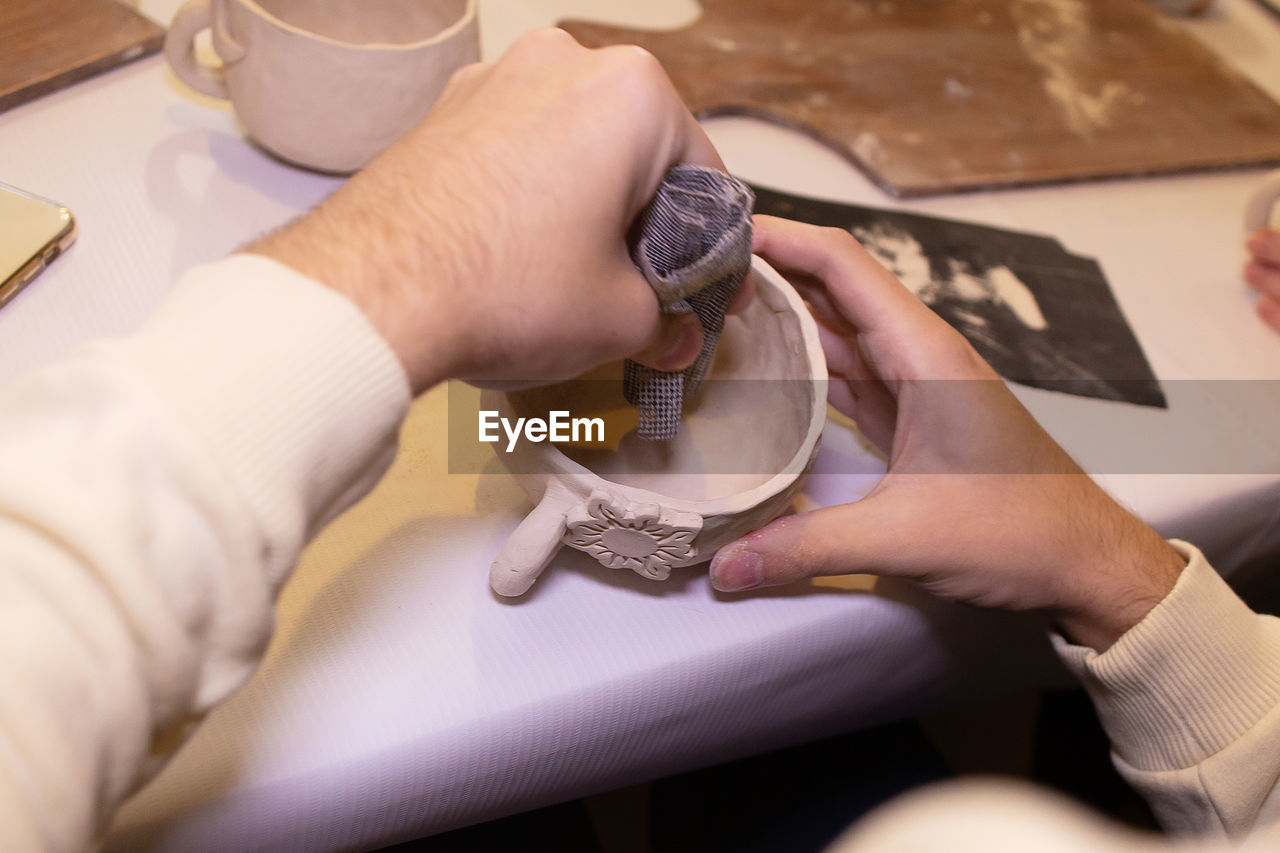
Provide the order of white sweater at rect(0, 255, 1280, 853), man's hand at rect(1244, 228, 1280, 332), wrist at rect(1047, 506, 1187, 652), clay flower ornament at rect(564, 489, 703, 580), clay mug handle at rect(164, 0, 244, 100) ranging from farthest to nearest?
man's hand at rect(1244, 228, 1280, 332), clay mug handle at rect(164, 0, 244, 100), wrist at rect(1047, 506, 1187, 652), clay flower ornament at rect(564, 489, 703, 580), white sweater at rect(0, 255, 1280, 853)

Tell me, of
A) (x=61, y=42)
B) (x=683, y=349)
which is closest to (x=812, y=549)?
(x=683, y=349)

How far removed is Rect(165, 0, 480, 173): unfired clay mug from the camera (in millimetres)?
723

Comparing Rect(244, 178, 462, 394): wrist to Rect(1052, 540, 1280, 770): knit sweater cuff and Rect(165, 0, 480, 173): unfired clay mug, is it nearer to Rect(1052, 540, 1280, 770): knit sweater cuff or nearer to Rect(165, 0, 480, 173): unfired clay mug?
Rect(165, 0, 480, 173): unfired clay mug

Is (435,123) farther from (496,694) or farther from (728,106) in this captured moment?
(728,106)

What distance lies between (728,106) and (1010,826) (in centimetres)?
86

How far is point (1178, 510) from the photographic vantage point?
0.75 m

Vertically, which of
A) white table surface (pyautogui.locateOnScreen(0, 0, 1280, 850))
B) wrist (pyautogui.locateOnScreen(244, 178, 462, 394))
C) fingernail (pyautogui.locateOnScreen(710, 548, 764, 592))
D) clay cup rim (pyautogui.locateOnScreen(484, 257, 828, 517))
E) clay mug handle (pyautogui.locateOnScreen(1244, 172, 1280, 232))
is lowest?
white table surface (pyautogui.locateOnScreen(0, 0, 1280, 850))

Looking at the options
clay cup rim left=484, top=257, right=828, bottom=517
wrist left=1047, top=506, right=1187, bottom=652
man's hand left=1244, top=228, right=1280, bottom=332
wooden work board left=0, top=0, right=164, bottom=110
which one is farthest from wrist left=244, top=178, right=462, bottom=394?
man's hand left=1244, top=228, right=1280, bottom=332

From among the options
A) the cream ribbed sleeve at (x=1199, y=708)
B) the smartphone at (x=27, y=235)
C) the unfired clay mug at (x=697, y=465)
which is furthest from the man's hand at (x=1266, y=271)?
the smartphone at (x=27, y=235)

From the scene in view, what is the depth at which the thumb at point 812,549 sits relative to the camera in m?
0.59

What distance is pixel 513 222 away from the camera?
46cm

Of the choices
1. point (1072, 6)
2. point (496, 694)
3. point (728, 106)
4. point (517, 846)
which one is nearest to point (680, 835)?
point (517, 846)

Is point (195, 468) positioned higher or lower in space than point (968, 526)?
higher

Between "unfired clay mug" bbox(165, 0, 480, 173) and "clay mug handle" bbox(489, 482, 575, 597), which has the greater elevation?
"unfired clay mug" bbox(165, 0, 480, 173)
